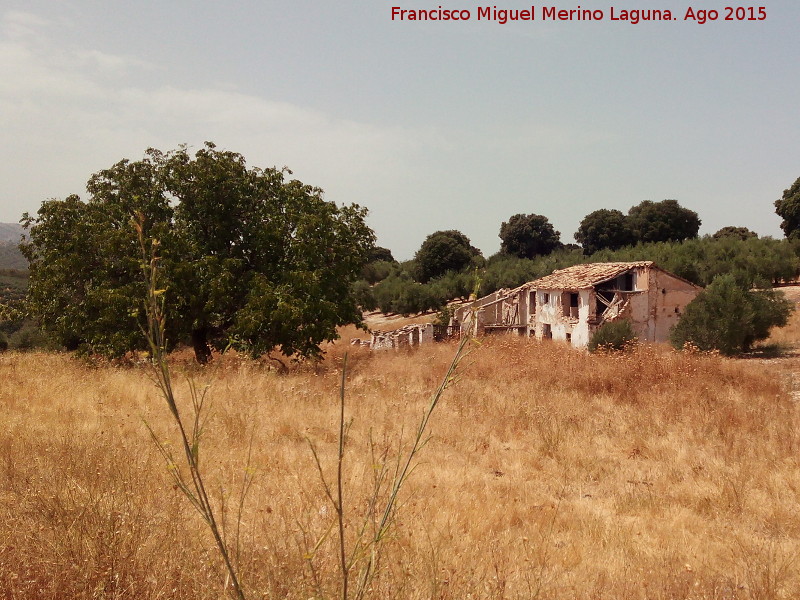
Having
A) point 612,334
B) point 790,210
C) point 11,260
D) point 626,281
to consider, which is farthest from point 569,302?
point 11,260

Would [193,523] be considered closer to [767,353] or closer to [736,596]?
[736,596]

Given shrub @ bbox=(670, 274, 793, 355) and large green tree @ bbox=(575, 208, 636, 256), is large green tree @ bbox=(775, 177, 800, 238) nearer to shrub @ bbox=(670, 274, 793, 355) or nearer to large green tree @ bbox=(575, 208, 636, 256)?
large green tree @ bbox=(575, 208, 636, 256)

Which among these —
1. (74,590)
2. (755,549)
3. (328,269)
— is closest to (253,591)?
(74,590)

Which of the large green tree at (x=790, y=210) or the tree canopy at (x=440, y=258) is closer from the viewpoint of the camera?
the large green tree at (x=790, y=210)

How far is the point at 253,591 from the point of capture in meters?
3.41

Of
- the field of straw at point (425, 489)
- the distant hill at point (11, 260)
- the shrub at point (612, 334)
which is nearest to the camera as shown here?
the field of straw at point (425, 489)

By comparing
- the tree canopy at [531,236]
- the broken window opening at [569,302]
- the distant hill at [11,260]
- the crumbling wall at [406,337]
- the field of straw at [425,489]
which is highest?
the distant hill at [11,260]

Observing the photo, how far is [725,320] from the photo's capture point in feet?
71.9

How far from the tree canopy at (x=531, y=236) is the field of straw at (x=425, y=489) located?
214ft

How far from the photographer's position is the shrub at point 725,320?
21.9 meters

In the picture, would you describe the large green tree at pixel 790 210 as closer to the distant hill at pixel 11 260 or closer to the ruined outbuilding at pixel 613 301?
the ruined outbuilding at pixel 613 301

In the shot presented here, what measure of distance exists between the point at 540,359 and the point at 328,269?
19.2 ft

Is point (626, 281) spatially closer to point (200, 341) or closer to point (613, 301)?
point (613, 301)

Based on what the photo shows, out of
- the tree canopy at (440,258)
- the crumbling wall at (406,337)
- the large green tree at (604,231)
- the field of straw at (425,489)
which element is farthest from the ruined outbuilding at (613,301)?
the large green tree at (604,231)
